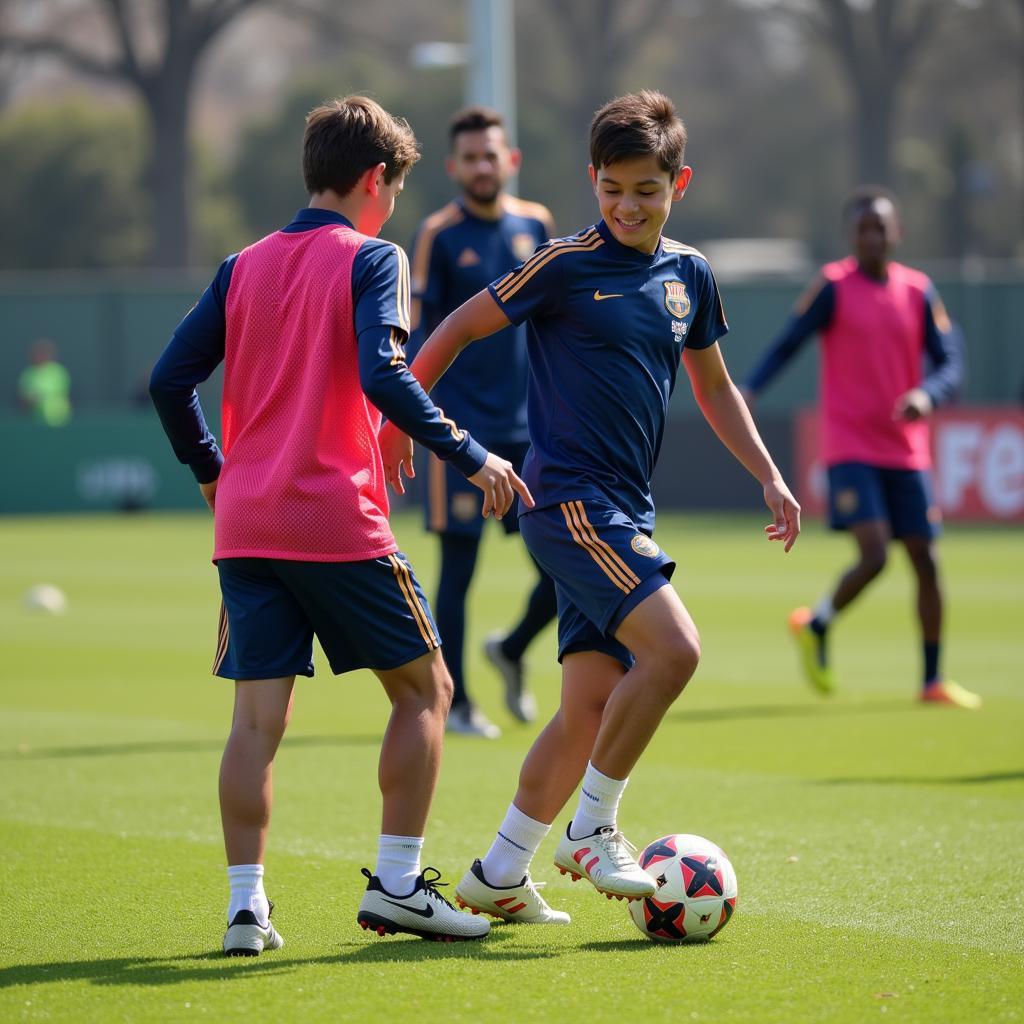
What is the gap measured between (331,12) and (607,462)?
50.5m

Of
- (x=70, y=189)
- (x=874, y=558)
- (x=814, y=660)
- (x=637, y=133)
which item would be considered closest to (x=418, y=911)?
(x=637, y=133)

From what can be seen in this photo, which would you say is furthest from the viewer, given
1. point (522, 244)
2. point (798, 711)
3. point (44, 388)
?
point (44, 388)

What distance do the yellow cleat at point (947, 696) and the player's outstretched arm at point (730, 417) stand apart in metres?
4.26

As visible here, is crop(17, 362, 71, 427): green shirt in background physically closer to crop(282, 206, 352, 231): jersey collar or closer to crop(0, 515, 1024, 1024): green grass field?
crop(0, 515, 1024, 1024): green grass field

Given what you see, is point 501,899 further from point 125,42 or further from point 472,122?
point 125,42

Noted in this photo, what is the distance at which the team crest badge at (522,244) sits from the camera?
8.75 metres

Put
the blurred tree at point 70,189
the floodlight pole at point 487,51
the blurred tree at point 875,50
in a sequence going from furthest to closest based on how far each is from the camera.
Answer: the blurred tree at point 70,189 < the blurred tree at point 875,50 < the floodlight pole at point 487,51

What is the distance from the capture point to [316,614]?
4828 millimetres

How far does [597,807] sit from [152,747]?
3.78m

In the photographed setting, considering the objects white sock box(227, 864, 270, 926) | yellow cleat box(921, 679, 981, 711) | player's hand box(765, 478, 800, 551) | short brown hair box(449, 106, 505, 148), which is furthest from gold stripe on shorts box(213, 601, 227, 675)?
yellow cleat box(921, 679, 981, 711)

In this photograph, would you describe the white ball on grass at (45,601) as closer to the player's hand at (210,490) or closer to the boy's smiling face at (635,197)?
the player's hand at (210,490)

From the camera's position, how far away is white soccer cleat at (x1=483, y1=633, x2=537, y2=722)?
8891 mm

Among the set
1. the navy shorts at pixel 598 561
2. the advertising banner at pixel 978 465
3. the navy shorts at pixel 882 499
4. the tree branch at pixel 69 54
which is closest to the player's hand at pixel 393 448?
the navy shorts at pixel 598 561

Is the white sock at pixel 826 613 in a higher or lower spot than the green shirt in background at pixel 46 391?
lower
